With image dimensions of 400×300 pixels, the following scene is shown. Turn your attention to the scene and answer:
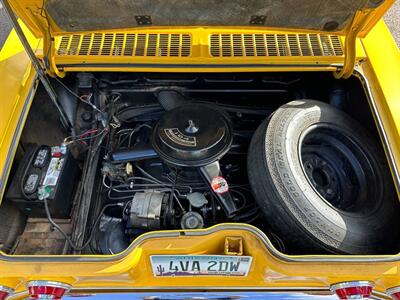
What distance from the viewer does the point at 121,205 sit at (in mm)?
2004

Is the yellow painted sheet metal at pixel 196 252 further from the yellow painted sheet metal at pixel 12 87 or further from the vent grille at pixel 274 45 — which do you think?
the vent grille at pixel 274 45

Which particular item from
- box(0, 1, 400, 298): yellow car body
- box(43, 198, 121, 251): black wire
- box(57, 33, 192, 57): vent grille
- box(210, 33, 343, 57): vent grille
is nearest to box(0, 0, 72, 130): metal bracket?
box(0, 1, 400, 298): yellow car body

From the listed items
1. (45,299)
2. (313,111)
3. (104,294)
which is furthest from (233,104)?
(45,299)

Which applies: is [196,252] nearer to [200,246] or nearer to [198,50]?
[200,246]

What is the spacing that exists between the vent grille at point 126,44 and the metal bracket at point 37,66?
160 millimetres

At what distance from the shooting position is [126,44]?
6.70ft

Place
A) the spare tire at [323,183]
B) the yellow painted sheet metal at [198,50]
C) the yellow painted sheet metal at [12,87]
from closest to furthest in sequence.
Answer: the spare tire at [323,183] < the yellow painted sheet metal at [12,87] < the yellow painted sheet metal at [198,50]

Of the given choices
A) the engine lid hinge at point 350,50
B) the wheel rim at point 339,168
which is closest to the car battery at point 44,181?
the wheel rim at point 339,168

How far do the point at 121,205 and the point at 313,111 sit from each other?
117 centimetres

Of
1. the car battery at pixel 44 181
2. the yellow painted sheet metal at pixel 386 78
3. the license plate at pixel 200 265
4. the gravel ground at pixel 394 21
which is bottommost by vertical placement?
the license plate at pixel 200 265

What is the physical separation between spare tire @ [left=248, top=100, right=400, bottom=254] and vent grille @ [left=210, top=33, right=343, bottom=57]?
0.32 metres

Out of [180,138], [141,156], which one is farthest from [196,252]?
[141,156]

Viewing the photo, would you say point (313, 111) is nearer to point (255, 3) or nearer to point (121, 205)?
point (255, 3)

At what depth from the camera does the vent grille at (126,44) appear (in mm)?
2002
